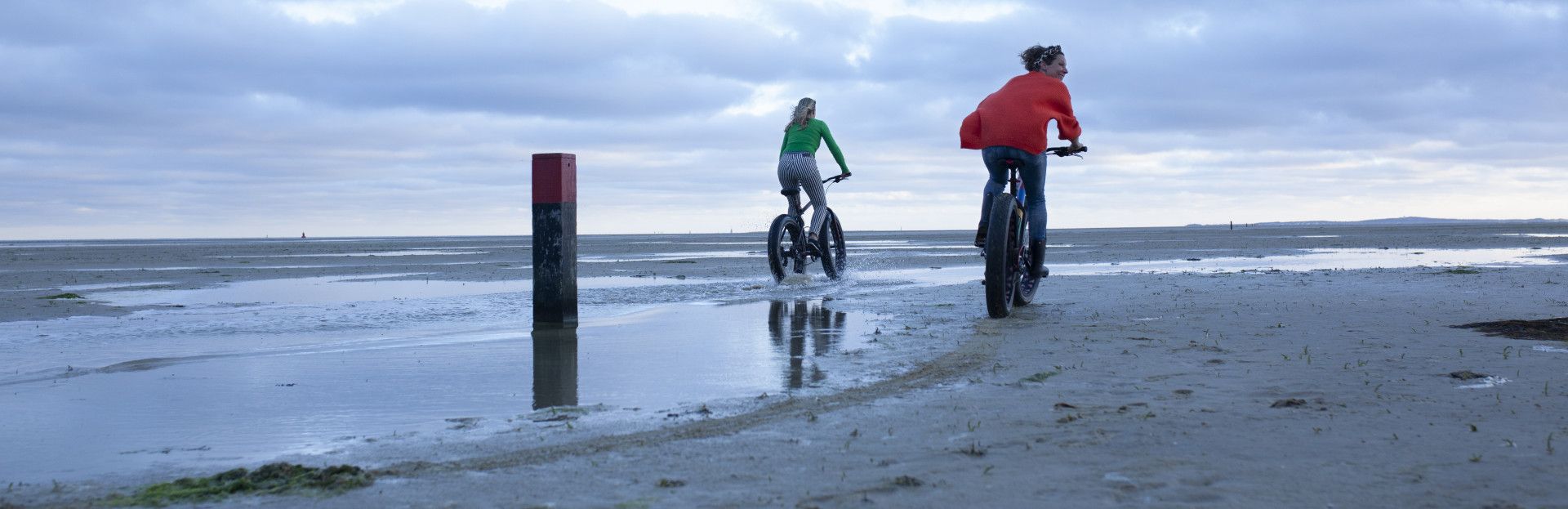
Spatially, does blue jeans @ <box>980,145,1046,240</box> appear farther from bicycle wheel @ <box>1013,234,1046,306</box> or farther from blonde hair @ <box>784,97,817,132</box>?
blonde hair @ <box>784,97,817,132</box>

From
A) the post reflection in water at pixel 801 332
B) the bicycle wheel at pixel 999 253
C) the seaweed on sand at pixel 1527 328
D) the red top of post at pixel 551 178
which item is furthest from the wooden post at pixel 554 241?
the seaweed on sand at pixel 1527 328

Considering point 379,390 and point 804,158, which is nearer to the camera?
point 379,390

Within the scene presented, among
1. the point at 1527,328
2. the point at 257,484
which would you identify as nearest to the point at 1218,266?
the point at 1527,328

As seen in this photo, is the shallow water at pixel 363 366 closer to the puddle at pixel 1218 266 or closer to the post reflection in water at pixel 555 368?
the post reflection in water at pixel 555 368

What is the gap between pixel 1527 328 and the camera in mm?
5090

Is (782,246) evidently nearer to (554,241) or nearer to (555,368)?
(554,241)

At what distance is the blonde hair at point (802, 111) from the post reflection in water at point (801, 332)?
2950 mm

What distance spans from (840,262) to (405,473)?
29.9ft

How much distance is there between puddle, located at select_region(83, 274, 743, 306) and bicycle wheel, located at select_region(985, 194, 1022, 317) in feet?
15.1

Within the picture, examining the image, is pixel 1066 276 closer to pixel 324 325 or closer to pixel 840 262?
pixel 840 262

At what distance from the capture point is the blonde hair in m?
10.8

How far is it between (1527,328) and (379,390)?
4.96 meters

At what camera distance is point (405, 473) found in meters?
2.47

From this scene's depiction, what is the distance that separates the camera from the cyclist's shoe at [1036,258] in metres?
7.48
